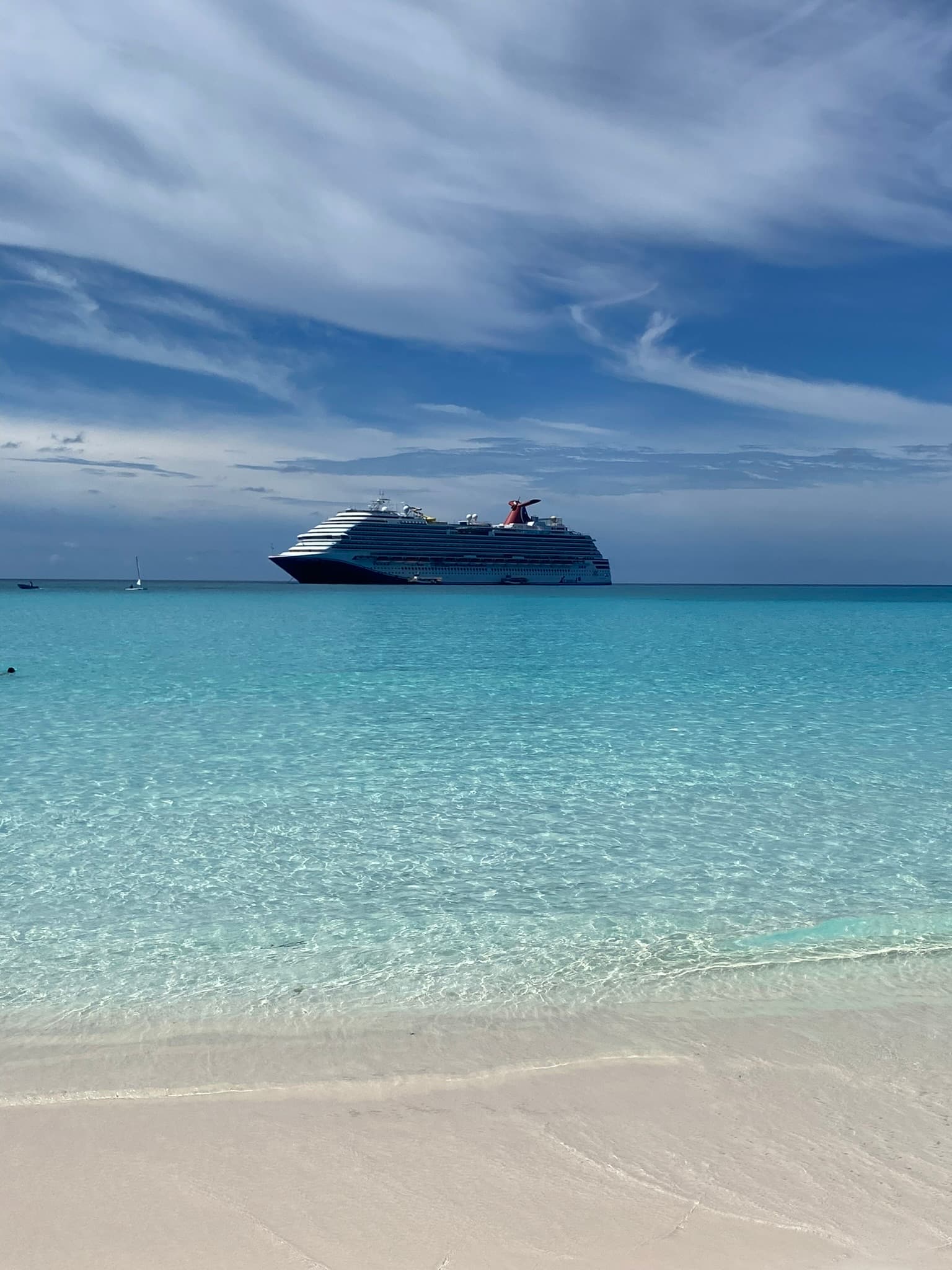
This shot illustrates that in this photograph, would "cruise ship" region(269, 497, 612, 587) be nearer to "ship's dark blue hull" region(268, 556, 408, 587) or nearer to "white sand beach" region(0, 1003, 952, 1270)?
"ship's dark blue hull" region(268, 556, 408, 587)

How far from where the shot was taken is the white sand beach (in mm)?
2523

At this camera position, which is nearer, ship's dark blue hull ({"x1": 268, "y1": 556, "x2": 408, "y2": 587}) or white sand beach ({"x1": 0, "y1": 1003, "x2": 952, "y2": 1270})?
white sand beach ({"x1": 0, "y1": 1003, "x2": 952, "y2": 1270})

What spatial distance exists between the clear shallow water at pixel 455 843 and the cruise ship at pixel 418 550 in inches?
3819

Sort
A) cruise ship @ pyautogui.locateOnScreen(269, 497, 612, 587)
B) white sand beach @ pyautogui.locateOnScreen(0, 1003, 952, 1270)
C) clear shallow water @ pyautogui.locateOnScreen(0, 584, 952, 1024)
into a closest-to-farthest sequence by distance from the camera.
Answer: white sand beach @ pyautogui.locateOnScreen(0, 1003, 952, 1270), clear shallow water @ pyautogui.locateOnScreen(0, 584, 952, 1024), cruise ship @ pyautogui.locateOnScreen(269, 497, 612, 587)

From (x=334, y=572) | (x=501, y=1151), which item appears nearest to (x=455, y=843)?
(x=501, y=1151)

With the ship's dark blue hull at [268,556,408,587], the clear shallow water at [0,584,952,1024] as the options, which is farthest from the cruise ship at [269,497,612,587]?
the clear shallow water at [0,584,952,1024]

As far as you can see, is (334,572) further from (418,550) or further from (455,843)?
(455,843)

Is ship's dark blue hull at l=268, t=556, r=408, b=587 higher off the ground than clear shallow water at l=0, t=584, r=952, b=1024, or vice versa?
ship's dark blue hull at l=268, t=556, r=408, b=587

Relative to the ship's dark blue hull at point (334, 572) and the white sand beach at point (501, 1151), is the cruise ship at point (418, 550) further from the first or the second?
the white sand beach at point (501, 1151)

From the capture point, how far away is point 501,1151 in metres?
3.06

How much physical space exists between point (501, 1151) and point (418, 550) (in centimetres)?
11534

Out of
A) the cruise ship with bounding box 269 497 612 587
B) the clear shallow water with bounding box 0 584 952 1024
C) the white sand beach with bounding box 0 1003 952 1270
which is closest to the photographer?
the white sand beach with bounding box 0 1003 952 1270

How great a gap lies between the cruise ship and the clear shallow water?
97.0 meters

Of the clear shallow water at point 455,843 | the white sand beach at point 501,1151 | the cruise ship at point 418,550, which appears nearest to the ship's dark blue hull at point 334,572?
the cruise ship at point 418,550
